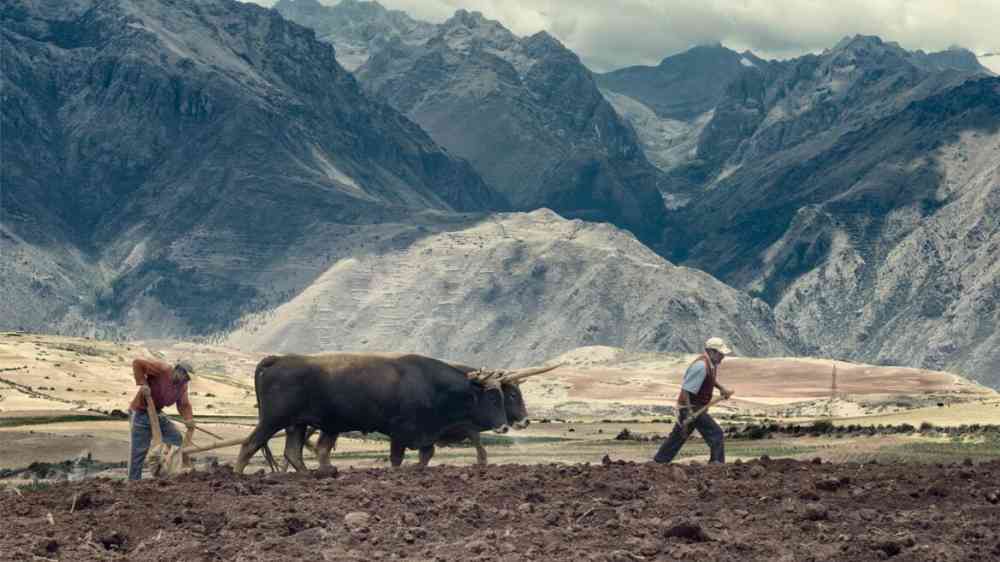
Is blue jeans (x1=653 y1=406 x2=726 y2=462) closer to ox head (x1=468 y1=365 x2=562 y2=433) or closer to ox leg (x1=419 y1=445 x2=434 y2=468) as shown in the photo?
ox head (x1=468 y1=365 x2=562 y2=433)

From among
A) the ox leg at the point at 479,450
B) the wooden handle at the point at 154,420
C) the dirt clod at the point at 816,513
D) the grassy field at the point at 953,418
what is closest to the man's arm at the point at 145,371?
the wooden handle at the point at 154,420

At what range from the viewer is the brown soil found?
727 inches

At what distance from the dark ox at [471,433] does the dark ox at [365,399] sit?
0.05 meters

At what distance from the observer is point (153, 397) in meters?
27.5

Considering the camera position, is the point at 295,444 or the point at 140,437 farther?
the point at 295,444

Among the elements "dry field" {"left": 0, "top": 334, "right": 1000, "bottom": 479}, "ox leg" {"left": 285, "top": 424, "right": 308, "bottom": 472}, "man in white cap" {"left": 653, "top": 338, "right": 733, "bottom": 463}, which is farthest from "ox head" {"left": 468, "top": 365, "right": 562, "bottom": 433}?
"dry field" {"left": 0, "top": 334, "right": 1000, "bottom": 479}

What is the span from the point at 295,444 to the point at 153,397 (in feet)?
11.3

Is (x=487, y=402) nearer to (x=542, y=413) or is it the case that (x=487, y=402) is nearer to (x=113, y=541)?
(x=113, y=541)

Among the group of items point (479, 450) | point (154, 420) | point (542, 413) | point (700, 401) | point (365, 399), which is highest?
point (700, 401)

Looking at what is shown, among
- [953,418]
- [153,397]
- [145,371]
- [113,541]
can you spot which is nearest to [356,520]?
[113,541]

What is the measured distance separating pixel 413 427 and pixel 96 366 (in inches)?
3912

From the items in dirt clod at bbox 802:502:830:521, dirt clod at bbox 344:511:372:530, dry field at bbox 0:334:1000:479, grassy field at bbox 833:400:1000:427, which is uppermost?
dirt clod at bbox 802:502:830:521

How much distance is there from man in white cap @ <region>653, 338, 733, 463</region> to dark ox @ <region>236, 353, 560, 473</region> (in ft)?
16.2

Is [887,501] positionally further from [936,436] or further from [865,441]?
[936,436]
